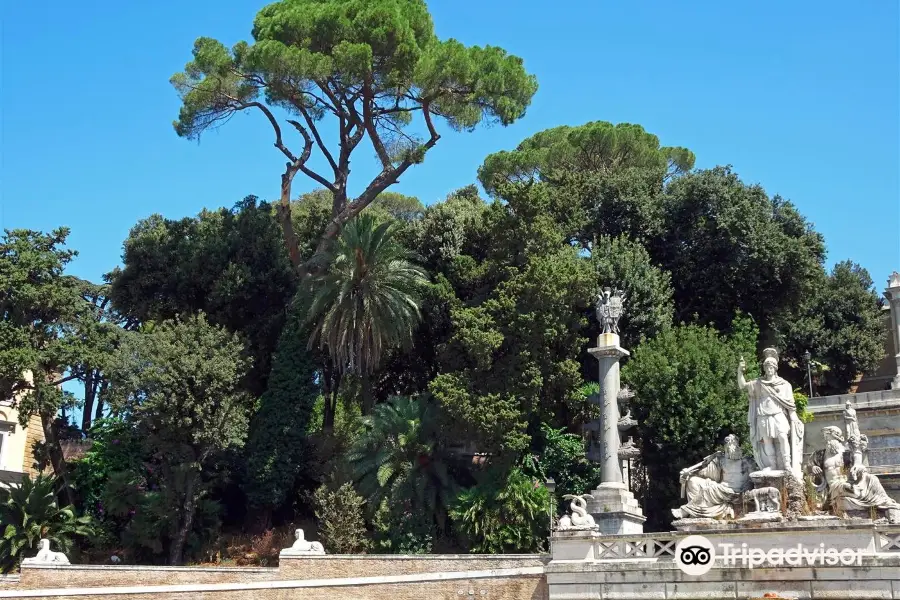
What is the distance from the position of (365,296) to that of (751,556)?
14.0 m

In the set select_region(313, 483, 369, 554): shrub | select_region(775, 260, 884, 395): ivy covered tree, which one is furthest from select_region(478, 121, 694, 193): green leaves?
select_region(313, 483, 369, 554): shrub

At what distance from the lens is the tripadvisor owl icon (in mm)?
17719

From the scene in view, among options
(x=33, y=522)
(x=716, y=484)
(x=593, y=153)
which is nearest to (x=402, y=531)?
(x=716, y=484)

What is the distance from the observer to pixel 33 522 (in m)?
27.1

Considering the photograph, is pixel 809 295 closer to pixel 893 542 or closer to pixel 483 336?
pixel 483 336

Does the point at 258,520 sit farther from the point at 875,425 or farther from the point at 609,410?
the point at 875,425

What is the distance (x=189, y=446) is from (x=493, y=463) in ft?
28.2

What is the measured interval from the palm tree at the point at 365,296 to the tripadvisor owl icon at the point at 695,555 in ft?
40.5

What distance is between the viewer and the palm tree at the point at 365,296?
93.8 feet

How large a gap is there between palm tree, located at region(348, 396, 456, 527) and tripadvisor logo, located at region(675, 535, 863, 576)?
8814mm

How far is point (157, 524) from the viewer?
90.0ft

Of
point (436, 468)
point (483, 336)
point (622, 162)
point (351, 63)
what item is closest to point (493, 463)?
point (436, 468)

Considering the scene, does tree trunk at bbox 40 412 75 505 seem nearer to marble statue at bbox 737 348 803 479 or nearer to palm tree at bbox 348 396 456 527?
palm tree at bbox 348 396 456 527

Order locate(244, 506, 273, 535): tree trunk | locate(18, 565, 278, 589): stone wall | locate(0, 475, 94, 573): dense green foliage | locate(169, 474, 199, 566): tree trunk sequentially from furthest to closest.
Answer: locate(244, 506, 273, 535): tree trunk < locate(169, 474, 199, 566): tree trunk < locate(0, 475, 94, 573): dense green foliage < locate(18, 565, 278, 589): stone wall
